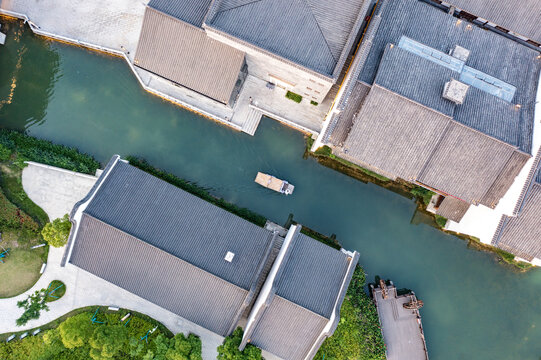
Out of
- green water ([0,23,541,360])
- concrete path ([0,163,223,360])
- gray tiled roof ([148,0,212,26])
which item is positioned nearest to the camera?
gray tiled roof ([148,0,212,26])

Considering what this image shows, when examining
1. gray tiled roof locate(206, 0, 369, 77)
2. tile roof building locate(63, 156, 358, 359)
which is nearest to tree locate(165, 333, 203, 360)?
tile roof building locate(63, 156, 358, 359)

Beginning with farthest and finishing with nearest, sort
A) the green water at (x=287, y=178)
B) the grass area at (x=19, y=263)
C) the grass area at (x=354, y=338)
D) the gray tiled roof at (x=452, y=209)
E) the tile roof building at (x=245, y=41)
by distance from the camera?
1. the green water at (x=287, y=178)
2. the grass area at (x=19, y=263)
3. the grass area at (x=354, y=338)
4. the gray tiled roof at (x=452, y=209)
5. the tile roof building at (x=245, y=41)

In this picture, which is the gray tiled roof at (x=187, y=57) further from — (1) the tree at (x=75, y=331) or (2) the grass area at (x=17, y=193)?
(1) the tree at (x=75, y=331)

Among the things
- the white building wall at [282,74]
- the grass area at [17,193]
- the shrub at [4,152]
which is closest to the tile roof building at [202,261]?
the grass area at [17,193]

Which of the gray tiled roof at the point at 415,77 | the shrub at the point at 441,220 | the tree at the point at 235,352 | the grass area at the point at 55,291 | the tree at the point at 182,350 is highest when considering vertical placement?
the gray tiled roof at the point at 415,77

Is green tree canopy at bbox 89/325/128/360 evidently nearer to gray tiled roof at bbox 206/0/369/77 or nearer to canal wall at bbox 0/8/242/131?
canal wall at bbox 0/8/242/131
